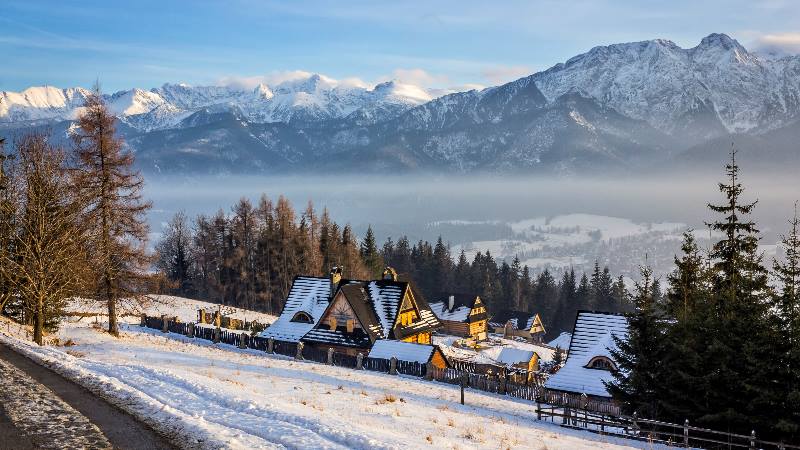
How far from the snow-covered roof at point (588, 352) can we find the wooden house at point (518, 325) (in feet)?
213

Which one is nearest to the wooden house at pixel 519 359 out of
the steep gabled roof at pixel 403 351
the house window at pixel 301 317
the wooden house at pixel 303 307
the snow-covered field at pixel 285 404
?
the wooden house at pixel 303 307

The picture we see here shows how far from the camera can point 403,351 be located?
39281 mm

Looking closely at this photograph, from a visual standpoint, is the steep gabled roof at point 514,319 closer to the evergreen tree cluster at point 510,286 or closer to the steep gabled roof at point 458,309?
the evergreen tree cluster at point 510,286

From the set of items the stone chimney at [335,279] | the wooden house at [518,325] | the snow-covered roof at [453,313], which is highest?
the stone chimney at [335,279]

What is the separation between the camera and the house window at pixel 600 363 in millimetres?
37188

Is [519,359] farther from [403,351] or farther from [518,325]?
[518,325]

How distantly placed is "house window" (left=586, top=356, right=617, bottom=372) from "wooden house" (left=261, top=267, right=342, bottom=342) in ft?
70.2

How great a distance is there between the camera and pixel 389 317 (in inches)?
1919

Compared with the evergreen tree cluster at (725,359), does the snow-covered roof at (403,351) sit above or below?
below

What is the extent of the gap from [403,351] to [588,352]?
12263 mm

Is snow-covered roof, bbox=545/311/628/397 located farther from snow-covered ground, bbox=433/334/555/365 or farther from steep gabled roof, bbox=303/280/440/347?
snow-covered ground, bbox=433/334/555/365

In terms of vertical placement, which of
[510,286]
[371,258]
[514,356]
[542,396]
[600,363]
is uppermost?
[371,258]

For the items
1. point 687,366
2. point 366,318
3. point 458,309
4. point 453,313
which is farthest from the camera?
point 458,309

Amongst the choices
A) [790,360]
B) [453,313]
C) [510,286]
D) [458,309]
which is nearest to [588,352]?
[790,360]
